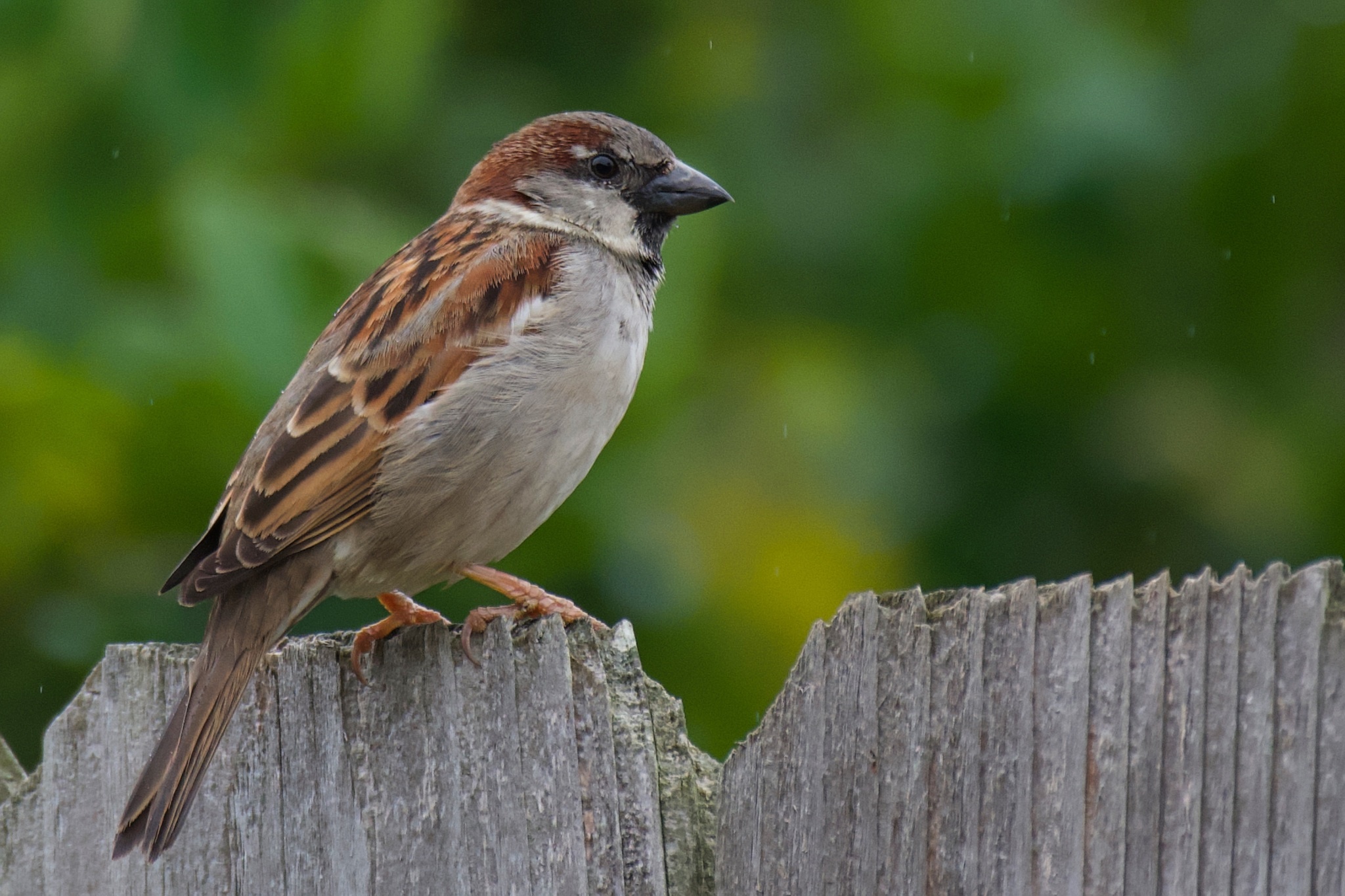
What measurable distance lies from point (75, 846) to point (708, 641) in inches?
56.5

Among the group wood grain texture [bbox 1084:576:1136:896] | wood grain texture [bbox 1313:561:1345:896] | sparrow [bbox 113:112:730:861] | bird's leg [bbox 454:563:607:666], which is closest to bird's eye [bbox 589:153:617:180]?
sparrow [bbox 113:112:730:861]

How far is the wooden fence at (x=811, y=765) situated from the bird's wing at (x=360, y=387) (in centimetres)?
54

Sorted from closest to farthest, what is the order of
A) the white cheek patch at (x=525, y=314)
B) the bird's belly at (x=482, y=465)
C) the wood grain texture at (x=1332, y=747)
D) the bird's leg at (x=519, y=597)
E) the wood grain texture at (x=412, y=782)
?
the wood grain texture at (x=1332, y=747) → the wood grain texture at (x=412, y=782) → the bird's leg at (x=519, y=597) → the bird's belly at (x=482, y=465) → the white cheek patch at (x=525, y=314)

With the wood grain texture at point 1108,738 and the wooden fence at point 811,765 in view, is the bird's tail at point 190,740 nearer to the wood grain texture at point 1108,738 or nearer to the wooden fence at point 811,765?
the wooden fence at point 811,765

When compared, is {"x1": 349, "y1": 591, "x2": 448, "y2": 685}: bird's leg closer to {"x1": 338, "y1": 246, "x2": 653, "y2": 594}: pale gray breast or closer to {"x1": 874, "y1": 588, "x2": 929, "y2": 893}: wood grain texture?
{"x1": 338, "y1": 246, "x2": 653, "y2": 594}: pale gray breast

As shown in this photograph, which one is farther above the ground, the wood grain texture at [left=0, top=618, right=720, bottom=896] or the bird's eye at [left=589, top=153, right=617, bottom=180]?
the bird's eye at [left=589, top=153, right=617, bottom=180]

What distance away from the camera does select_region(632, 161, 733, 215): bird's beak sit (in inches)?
122

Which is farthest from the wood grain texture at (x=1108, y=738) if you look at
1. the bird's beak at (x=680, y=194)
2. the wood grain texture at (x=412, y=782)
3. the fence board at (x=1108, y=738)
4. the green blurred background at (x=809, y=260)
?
the bird's beak at (x=680, y=194)

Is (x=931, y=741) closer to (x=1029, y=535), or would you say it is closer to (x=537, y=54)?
(x=1029, y=535)

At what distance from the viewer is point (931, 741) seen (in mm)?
1329

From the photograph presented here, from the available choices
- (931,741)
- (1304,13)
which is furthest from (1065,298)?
(931,741)

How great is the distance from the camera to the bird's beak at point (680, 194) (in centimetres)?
310

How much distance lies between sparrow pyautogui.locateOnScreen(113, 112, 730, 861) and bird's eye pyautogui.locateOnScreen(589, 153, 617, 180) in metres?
0.35

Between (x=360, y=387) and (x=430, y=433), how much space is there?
0.48 ft
